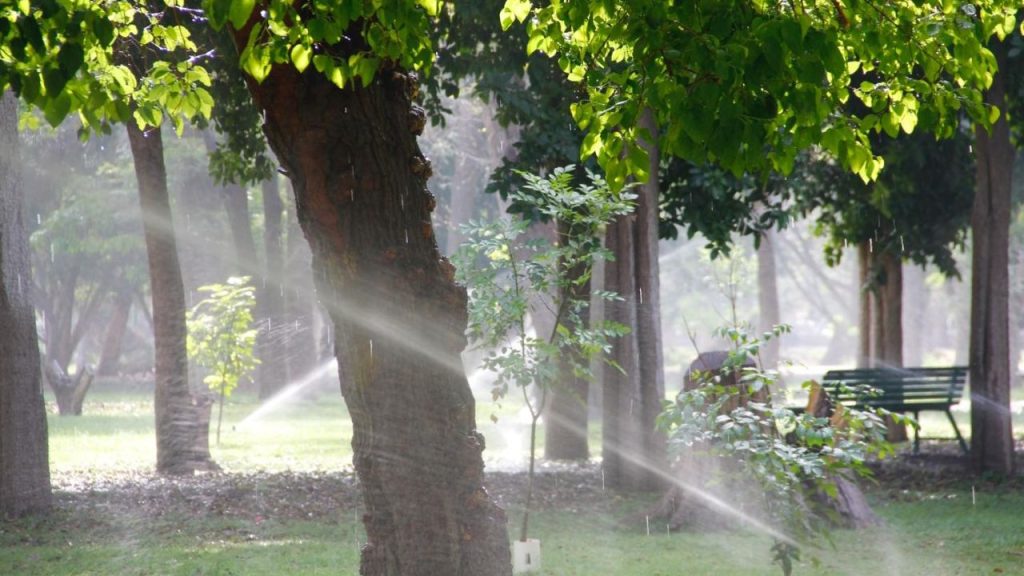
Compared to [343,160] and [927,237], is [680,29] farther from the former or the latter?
[927,237]

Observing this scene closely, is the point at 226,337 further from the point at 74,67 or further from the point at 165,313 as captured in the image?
the point at 74,67

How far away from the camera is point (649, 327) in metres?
13.0

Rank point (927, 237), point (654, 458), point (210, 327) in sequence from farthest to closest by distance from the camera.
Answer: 1. point (210, 327)
2. point (927, 237)
3. point (654, 458)

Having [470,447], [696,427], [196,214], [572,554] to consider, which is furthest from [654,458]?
[196,214]

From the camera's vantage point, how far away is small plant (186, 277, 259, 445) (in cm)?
1941

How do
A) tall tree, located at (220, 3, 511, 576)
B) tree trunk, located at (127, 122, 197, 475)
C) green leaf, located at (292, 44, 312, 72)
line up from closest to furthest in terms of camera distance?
green leaf, located at (292, 44, 312, 72) → tall tree, located at (220, 3, 511, 576) → tree trunk, located at (127, 122, 197, 475)

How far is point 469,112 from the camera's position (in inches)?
1539

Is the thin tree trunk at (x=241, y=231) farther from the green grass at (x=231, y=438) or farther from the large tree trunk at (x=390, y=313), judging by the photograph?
the large tree trunk at (x=390, y=313)

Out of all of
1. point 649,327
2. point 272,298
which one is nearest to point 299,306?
point 272,298

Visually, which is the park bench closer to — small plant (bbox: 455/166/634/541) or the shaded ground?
the shaded ground

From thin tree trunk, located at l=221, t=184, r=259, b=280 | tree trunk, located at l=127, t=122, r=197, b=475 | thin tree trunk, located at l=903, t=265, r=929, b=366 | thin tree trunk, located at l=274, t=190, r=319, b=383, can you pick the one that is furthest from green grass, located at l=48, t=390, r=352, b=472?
thin tree trunk, located at l=903, t=265, r=929, b=366

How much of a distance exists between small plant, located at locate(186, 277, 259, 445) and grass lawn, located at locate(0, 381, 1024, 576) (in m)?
3.84

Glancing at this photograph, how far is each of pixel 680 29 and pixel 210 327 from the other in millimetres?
16262

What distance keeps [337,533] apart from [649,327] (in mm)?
4046
